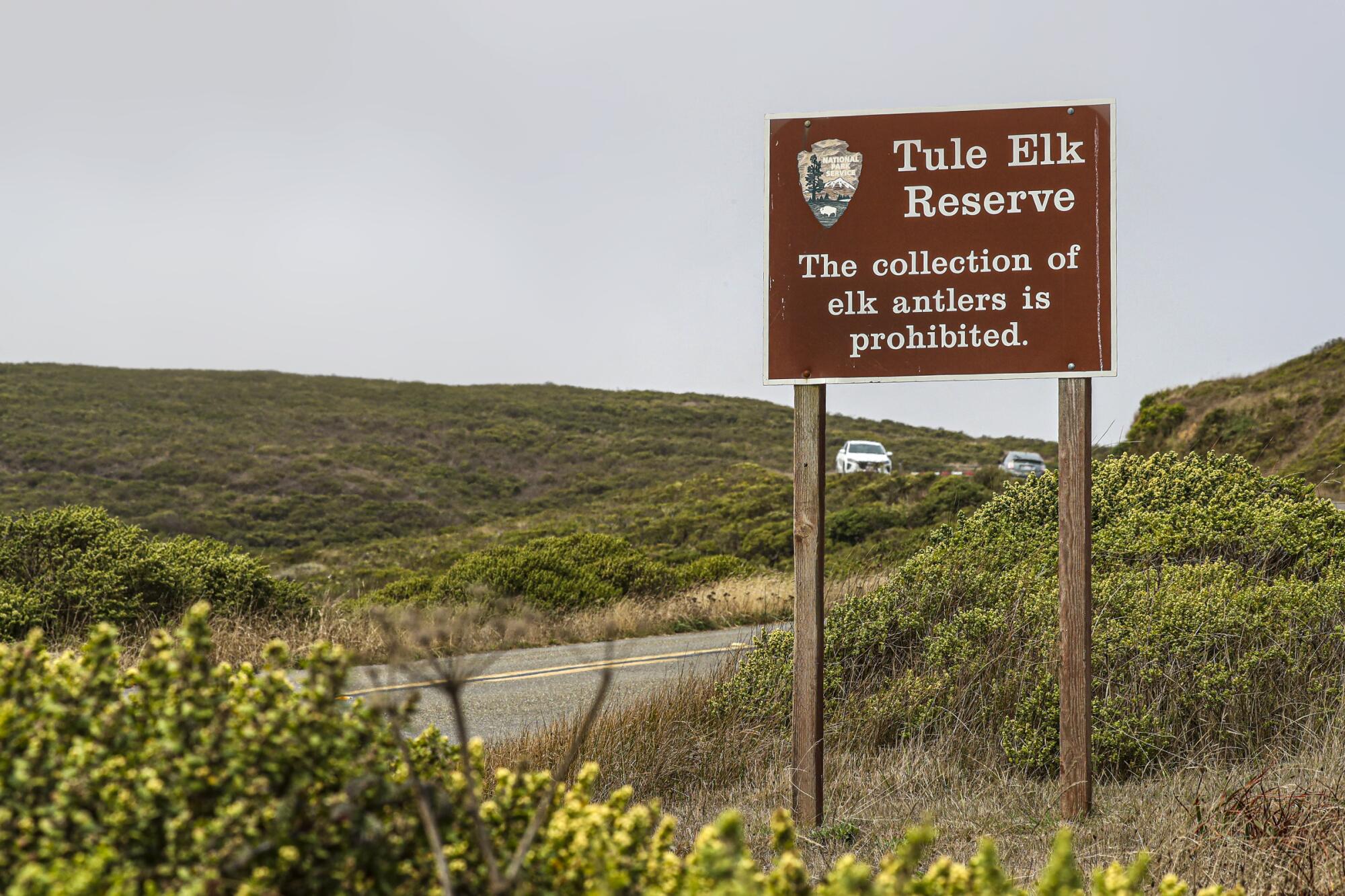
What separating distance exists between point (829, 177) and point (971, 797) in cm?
280

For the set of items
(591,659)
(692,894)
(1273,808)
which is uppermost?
(692,894)

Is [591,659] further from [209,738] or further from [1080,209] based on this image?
[209,738]

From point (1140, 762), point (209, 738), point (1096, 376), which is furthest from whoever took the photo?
point (1140, 762)

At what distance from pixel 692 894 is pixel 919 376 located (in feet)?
10.3

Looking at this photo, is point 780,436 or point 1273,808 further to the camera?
point 780,436

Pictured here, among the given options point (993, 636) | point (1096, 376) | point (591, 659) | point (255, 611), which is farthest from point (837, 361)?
point (255, 611)

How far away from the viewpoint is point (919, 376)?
14.7ft

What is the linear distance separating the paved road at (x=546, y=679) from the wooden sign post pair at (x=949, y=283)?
101 inches

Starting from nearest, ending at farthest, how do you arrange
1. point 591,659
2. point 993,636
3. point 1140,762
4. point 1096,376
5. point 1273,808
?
point 1273,808 → point 1096,376 → point 1140,762 → point 993,636 → point 591,659

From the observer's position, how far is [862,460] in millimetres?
36031

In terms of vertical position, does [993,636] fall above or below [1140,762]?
above

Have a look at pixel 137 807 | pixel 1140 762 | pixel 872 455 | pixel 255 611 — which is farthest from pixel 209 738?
pixel 872 455

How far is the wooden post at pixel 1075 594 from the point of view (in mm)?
4496

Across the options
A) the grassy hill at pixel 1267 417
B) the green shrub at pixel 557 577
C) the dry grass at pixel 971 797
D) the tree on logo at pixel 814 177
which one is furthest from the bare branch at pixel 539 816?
the grassy hill at pixel 1267 417
